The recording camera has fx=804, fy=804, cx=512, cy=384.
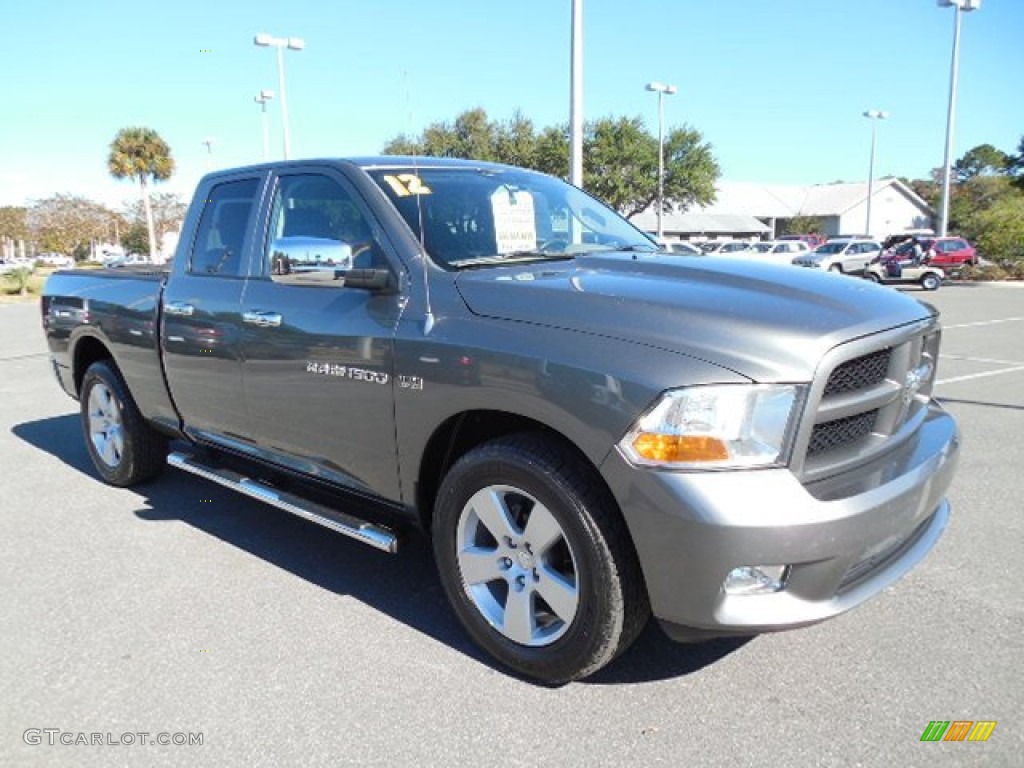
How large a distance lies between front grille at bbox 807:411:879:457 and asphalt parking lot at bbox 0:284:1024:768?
2.95ft

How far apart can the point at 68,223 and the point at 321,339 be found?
9956 cm

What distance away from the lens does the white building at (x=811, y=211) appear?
239 feet

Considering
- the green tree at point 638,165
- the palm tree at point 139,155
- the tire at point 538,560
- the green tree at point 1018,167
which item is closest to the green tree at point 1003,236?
the green tree at point 1018,167

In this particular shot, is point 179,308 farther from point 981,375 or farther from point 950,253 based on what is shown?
point 950,253

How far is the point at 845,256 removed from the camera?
31.0 meters

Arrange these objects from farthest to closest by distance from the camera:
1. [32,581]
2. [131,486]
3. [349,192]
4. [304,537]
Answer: [131,486] → [304,537] → [32,581] → [349,192]

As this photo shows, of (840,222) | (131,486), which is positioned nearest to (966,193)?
(840,222)

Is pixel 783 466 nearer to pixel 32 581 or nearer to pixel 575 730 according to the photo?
pixel 575 730

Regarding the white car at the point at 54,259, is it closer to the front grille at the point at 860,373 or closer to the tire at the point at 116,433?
the tire at the point at 116,433

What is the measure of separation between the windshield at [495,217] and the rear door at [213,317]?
992mm

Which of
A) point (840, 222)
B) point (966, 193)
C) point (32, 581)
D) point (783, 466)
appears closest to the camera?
point (783, 466)

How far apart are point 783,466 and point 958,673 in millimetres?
1238

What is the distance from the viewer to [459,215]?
3.54 m

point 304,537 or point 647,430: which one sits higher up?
point 647,430
